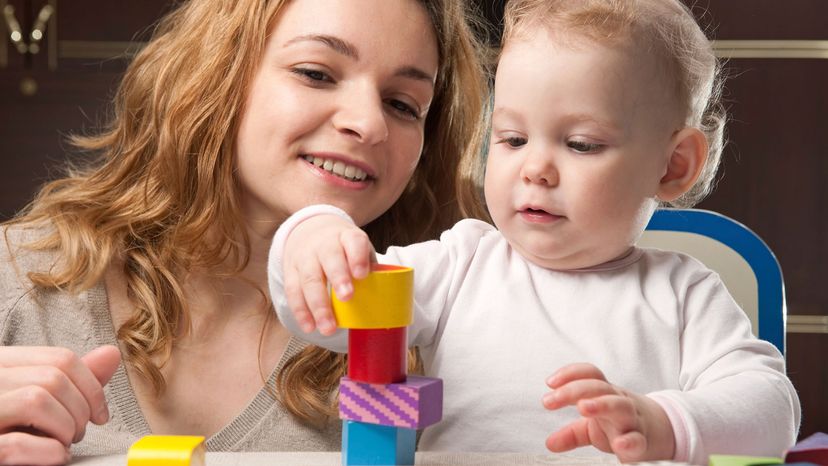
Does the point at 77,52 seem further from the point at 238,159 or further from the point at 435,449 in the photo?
the point at 435,449

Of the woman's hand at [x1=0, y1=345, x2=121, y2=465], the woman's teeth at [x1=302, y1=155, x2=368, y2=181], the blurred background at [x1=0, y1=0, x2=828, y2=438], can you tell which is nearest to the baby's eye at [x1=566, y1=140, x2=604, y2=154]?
the woman's teeth at [x1=302, y1=155, x2=368, y2=181]

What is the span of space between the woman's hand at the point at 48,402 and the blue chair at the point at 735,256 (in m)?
0.85

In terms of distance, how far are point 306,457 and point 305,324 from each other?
122 millimetres

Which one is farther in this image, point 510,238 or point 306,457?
point 510,238

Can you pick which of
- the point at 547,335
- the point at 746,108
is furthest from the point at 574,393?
the point at 746,108

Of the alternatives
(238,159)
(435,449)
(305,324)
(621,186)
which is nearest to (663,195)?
(621,186)

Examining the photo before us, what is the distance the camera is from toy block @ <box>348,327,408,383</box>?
715 mm

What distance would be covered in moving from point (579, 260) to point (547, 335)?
0.09 meters

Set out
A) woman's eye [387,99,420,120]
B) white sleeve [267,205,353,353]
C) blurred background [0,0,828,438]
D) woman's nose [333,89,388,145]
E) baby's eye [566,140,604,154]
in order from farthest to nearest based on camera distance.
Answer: blurred background [0,0,828,438]
woman's eye [387,99,420,120]
woman's nose [333,89,388,145]
baby's eye [566,140,604,154]
white sleeve [267,205,353,353]

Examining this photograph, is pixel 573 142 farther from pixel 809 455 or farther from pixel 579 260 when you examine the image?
pixel 809 455

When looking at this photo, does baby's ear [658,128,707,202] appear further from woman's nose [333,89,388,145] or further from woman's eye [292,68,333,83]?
woman's eye [292,68,333,83]

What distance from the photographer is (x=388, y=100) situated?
4.34 ft

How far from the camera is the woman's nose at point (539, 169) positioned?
0.95m

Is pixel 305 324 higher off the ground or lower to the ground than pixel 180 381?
higher
